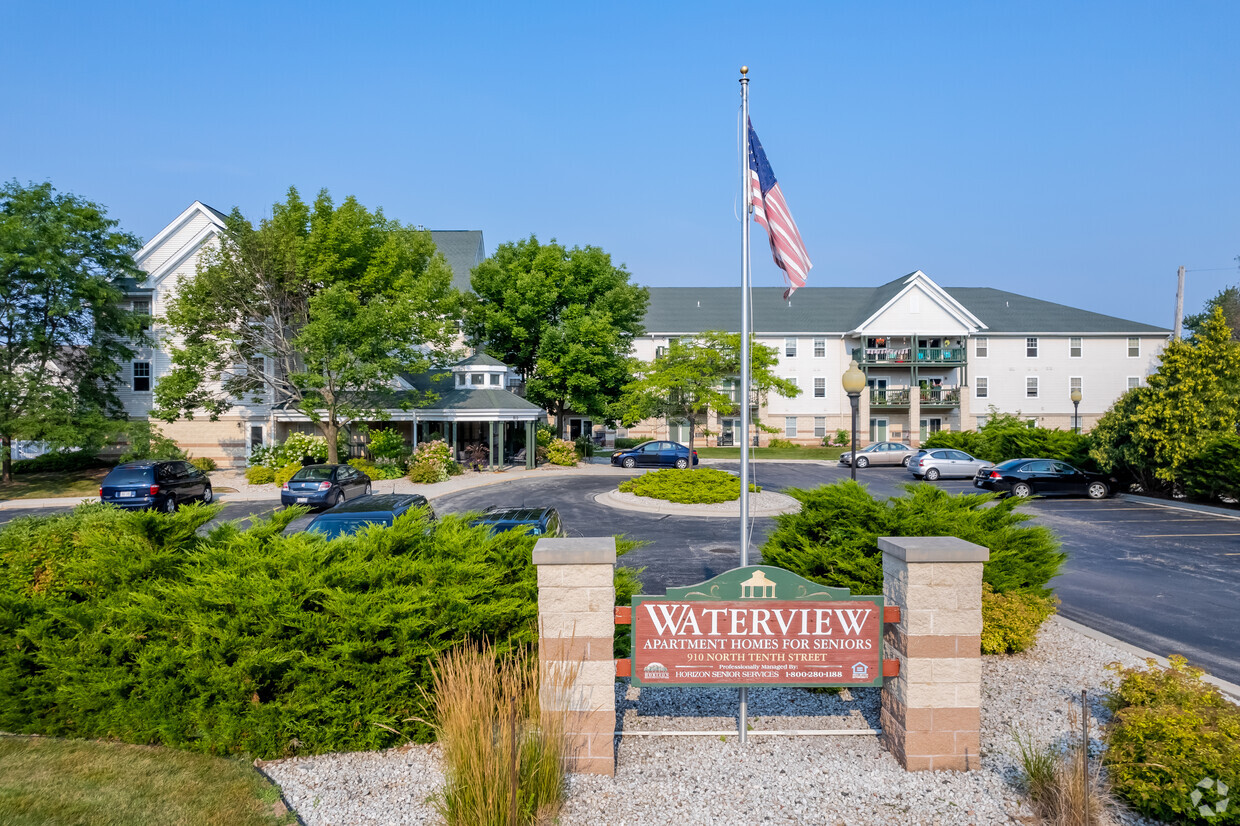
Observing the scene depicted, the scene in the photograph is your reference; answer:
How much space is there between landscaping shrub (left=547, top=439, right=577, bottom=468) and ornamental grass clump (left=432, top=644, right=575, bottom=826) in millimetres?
29729

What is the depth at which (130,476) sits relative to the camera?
1980cm

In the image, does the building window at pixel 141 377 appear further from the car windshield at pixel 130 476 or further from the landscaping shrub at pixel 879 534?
the landscaping shrub at pixel 879 534

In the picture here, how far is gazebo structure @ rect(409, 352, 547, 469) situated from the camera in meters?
31.7

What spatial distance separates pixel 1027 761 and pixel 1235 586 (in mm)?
10499

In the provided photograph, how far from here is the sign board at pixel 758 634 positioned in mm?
5344

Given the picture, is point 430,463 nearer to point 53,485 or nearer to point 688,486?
point 688,486

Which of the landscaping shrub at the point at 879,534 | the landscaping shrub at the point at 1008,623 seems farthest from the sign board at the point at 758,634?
the landscaping shrub at the point at 1008,623

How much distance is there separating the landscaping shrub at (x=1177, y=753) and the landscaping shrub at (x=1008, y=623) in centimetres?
263

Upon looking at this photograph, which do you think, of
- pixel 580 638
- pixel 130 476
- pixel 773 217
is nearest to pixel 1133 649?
pixel 773 217

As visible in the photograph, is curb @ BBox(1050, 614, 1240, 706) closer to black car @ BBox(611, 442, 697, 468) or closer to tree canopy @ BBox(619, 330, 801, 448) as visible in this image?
tree canopy @ BBox(619, 330, 801, 448)

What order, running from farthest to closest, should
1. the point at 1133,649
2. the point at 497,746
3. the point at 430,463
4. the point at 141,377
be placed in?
the point at 141,377 < the point at 430,463 < the point at 1133,649 < the point at 497,746

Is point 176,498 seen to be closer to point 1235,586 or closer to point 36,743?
point 36,743

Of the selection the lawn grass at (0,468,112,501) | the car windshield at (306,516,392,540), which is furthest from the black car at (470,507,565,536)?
the lawn grass at (0,468,112,501)

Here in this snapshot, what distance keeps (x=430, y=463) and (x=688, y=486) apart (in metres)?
12.3
